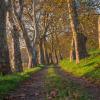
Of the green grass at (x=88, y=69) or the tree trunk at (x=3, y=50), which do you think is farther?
the tree trunk at (x=3, y=50)

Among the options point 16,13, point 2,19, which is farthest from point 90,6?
point 16,13

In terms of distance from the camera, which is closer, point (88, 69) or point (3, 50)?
point (3, 50)

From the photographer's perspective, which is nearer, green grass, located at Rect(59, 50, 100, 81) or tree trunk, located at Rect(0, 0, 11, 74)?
green grass, located at Rect(59, 50, 100, 81)

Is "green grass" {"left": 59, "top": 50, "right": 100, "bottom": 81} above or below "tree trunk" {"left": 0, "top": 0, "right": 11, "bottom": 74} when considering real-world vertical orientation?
below

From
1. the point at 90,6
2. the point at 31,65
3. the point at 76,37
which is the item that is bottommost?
the point at 31,65

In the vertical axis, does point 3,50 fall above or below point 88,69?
above

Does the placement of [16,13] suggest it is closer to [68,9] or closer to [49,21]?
[68,9]

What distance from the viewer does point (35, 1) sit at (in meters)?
44.1

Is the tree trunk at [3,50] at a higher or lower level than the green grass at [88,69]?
higher

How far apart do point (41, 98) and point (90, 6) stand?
10.9 meters

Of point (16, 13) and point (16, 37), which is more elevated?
point (16, 13)

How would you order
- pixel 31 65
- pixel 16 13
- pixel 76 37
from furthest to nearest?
pixel 31 65 → pixel 16 13 → pixel 76 37

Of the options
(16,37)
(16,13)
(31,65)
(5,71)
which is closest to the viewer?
(5,71)

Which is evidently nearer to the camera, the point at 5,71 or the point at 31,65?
the point at 5,71
